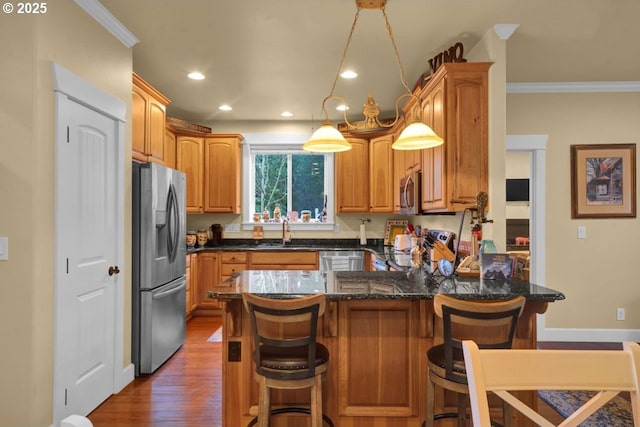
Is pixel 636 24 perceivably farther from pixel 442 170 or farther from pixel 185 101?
pixel 185 101

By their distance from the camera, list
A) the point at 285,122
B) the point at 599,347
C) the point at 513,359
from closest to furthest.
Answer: the point at 513,359, the point at 599,347, the point at 285,122

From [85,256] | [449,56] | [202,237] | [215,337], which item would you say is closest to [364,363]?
[85,256]

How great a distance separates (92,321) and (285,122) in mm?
3728

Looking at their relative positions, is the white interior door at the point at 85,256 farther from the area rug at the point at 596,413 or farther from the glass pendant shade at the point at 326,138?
the area rug at the point at 596,413

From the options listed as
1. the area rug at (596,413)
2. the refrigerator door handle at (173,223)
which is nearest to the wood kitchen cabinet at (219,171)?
the refrigerator door handle at (173,223)

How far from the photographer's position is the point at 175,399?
8.87 ft

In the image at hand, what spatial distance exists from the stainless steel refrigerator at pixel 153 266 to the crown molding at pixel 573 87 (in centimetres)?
344

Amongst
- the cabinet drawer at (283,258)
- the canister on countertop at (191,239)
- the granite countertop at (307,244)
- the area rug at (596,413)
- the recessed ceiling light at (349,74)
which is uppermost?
the recessed ceiling light at (349,74)

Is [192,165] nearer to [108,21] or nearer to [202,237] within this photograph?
[202,237]

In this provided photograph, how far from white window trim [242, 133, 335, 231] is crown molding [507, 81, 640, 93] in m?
2.51

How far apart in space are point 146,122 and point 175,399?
2.32m

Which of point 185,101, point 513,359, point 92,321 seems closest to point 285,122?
point 185,101

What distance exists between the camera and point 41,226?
2090 mm

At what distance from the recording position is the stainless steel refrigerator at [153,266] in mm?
3086
